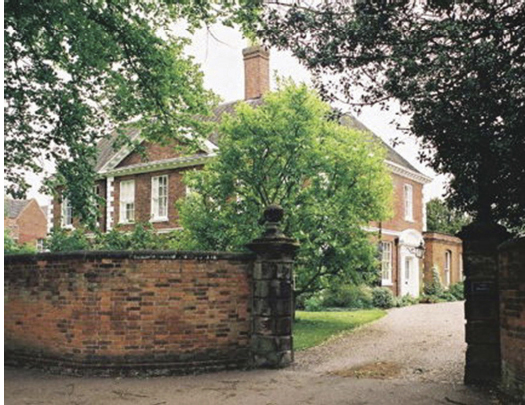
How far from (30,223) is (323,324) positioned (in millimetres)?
44433

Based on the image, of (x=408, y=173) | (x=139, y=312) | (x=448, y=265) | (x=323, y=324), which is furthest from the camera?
(x=448, y=265)

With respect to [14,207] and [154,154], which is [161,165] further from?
[14,207]

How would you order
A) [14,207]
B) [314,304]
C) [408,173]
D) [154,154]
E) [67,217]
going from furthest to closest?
[14,207]
[67,217]
[408,173]
[154,154]
[314,304]

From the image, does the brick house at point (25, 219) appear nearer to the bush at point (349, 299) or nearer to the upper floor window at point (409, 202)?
the upper floor window at point (409, 202)

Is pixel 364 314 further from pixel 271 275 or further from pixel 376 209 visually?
pixel 271 275

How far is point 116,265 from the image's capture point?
948 cm

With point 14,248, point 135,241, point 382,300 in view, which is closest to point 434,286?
point 382,300

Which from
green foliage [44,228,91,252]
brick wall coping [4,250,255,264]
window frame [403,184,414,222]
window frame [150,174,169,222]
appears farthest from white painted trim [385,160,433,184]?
brick wall coping [4,250,255,264]

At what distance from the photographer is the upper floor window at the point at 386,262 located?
93.6ft

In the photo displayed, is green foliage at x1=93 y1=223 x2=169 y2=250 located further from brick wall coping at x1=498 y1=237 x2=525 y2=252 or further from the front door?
the front door

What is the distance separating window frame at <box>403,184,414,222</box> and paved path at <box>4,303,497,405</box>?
20.0m

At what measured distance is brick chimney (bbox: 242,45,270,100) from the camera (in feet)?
90.6

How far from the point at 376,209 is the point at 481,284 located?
27.0ft

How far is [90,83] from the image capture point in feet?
47.1
